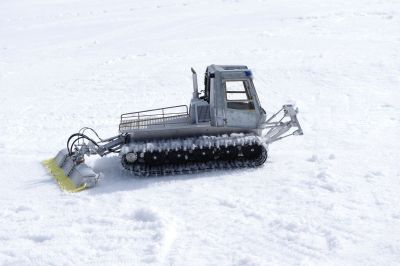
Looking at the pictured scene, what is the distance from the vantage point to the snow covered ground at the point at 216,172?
23.3 feet

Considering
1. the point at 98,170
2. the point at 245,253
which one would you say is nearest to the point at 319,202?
the point at 245,253

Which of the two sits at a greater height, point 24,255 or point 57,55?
point 57,55

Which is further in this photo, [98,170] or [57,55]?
[57,55]

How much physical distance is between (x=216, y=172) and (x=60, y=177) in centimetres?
330

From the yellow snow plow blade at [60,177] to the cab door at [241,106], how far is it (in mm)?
3332

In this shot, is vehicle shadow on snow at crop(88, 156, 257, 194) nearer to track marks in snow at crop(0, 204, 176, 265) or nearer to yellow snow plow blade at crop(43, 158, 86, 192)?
yellow snow plow blade at crop(43, 158, 86, 192)

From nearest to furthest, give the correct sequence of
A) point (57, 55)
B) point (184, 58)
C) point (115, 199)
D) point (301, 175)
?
point (115, 199), point (301, 175), point (184, 58), point (57, 55)

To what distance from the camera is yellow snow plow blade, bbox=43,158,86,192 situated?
9.29 meters

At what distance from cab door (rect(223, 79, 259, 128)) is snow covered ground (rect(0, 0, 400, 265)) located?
1029mm

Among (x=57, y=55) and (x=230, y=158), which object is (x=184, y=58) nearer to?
(x=57, y=55)

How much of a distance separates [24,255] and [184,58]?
1382 centimetres

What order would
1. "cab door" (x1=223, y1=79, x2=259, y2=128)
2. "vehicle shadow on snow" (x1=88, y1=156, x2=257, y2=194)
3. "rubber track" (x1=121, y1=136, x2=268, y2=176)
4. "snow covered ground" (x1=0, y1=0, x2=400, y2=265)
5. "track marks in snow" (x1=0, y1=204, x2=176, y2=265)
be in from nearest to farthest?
"track marks in snow" (x1=0, y1=204, x2=176, y2=265), "snow covered ground" (x1=0, y1=0, x2=400, y2=265), "vehicle shadow on snow" (x1=88, y1=156, x2=257, y2=194), "rubber track" (x1=121, y1=136, x2=268, y2=176), "cab door" (x1=223, y1=79, x2=259, y2=128)

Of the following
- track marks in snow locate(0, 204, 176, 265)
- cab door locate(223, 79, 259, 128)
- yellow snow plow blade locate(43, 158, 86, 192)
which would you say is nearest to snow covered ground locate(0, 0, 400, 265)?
track marks in snow locate(0, 204, 176, 265)

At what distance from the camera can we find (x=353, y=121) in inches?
504
